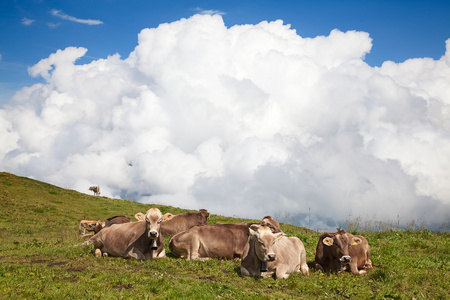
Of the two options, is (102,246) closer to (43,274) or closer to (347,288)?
(43,274)

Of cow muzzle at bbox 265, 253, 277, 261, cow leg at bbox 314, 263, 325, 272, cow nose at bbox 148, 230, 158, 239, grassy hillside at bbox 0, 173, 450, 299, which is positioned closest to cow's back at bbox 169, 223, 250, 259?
grassy hillside at bbox 0, 173, 450, 299

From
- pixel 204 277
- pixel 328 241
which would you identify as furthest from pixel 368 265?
pixel 204 277

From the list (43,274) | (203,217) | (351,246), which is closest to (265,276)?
(351,246)

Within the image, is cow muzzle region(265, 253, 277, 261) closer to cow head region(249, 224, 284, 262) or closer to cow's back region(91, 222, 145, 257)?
cow head region(249, 224, 284, 262)

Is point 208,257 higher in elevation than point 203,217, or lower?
lower

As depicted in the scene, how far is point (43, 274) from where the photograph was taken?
13.1m

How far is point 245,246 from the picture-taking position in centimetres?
1460

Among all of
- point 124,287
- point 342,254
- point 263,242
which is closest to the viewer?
point 124,287

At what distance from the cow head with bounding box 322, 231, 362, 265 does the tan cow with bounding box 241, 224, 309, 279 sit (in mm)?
1202

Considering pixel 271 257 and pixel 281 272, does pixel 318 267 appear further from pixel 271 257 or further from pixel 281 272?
pixel 271 257

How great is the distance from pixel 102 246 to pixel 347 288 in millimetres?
10940

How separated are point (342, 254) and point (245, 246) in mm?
3377

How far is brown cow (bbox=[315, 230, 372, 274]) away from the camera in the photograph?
14523mm

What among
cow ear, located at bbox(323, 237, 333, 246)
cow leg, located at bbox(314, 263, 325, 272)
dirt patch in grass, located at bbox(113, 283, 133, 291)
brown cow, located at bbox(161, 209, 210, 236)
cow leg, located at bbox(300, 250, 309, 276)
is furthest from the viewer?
brown cow, located at bbox(161, 209, 210, 236)
